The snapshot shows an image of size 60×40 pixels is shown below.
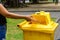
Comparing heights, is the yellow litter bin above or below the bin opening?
below

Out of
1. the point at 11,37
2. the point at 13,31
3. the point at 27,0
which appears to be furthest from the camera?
the point at 27,0

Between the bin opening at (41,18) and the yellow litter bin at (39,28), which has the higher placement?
the bin opening at (41,18)

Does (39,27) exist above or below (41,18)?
below

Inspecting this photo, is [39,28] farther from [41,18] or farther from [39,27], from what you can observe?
[41,18]

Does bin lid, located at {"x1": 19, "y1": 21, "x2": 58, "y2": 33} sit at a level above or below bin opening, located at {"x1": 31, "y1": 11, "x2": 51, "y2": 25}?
below

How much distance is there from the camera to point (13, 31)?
9914 millimetres

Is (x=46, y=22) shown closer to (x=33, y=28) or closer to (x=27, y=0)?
(x=33, y=28)

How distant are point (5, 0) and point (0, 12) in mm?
21043

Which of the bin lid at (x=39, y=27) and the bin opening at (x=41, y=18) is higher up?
the bin opening at (x=41, y=18)

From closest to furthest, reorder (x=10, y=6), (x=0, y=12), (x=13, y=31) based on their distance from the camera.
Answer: (x=0, y=12)
(x=13, y=31)
(x=10, y=6)

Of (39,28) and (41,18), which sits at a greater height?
(41,18)

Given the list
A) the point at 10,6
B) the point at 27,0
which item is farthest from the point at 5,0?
the point at 27,0

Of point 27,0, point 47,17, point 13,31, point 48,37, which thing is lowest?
point 27,0

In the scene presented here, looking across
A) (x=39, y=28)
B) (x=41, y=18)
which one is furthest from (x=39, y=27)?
(x=41, y=18)
